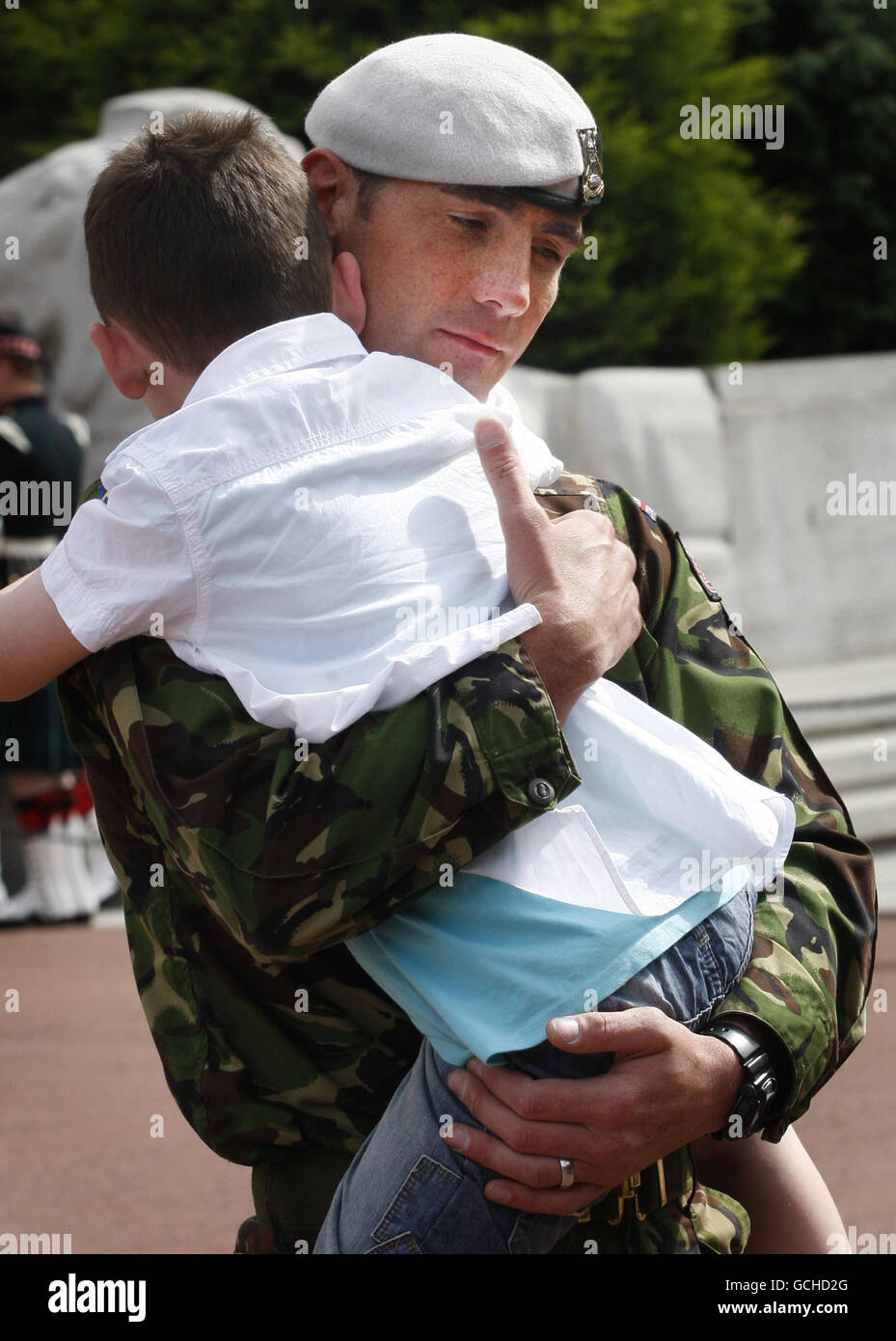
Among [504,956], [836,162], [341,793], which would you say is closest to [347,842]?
[341,793]

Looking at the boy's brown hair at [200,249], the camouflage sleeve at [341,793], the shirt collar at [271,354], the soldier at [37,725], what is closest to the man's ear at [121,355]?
the boy's brown hair at [200,249]

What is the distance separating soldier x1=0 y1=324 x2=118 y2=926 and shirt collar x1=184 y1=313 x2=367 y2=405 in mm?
5093

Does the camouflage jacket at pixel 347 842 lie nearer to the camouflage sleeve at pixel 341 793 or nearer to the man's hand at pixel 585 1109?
the camouflage sleeve at pixel 341 793

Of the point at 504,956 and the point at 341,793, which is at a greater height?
the point at 341,793

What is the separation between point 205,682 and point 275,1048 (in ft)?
1.41

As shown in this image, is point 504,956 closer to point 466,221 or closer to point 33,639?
point 33,639

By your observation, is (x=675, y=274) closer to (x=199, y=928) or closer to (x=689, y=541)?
(x=689, y=541)

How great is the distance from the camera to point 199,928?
5.81 ft

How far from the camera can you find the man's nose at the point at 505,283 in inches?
72.1

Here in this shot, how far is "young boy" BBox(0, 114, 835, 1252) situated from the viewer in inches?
59.9

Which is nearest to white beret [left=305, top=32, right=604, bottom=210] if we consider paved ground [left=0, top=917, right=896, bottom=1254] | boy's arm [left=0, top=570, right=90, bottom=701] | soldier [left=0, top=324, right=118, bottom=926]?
boy's arm [left=0, top=570, right=90, bottom=701]

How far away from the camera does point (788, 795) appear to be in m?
1.83

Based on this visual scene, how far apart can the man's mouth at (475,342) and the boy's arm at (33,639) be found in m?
0.56

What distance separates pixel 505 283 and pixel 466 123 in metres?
0.18
